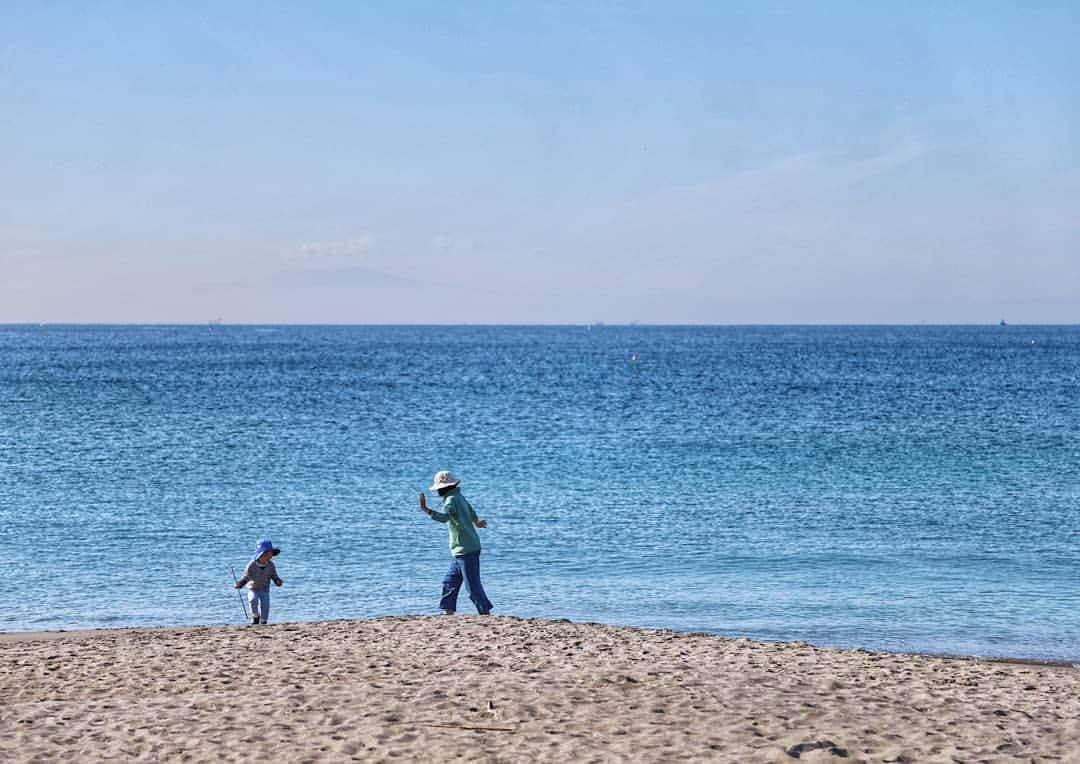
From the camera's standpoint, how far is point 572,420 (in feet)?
162

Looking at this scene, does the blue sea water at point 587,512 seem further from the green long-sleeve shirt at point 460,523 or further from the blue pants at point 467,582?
the green long-sleeve shirt at point 460,523

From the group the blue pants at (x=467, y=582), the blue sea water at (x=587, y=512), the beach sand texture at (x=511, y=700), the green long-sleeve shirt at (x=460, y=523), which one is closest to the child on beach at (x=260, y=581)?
the beach sand texture at (x=511, y=700)

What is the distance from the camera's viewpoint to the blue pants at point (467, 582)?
47.5 ft

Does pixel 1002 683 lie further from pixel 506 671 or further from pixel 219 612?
pixel 219 612

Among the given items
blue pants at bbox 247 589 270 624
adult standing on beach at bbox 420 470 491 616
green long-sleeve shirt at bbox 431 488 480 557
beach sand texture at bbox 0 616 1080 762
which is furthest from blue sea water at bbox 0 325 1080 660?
beach sand texture at bbox 0 616 1080 762

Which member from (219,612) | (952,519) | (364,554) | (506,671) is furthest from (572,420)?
(506,671)

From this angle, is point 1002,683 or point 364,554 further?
point 364,554

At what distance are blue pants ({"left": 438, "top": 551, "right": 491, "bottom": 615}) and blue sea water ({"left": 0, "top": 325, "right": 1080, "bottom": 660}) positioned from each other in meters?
2.69

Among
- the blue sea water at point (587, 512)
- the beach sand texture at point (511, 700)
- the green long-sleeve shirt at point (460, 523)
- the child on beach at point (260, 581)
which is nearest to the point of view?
the beach sand texture at point (511, 700)

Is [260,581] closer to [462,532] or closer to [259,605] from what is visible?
[259,605]

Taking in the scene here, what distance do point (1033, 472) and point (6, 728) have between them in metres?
28.4

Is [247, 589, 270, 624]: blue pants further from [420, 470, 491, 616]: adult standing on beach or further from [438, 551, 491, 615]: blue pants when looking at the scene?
[420, 470, 491, 616]: adult standing on beach

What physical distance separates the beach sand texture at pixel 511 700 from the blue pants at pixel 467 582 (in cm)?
93

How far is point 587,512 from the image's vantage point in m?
26.1
